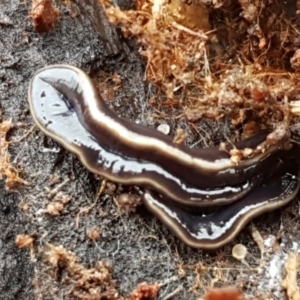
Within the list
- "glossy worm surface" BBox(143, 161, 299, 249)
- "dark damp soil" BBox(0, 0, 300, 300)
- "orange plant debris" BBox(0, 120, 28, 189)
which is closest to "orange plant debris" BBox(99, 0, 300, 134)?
"dark damp soil" BBox(0, 0, 300, 300)

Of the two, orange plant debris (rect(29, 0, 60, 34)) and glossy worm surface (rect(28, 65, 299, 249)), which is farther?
orange plant debris (rect(29, 0, 60, 34))

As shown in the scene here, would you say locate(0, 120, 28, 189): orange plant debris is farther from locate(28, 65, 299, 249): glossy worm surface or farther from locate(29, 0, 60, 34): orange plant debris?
locate(29, 0, 60, 34): orange plant debris

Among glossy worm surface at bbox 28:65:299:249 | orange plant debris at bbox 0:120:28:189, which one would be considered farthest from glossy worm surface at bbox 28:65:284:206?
orange plant debris at bbox 0:120:28:189

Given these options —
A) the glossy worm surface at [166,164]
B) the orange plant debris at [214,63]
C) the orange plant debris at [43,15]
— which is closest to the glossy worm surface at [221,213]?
the glossy worm surface at [166,164]

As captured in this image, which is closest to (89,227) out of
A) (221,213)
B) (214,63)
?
(221,213)

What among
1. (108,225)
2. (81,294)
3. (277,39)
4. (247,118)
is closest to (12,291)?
(81,294)

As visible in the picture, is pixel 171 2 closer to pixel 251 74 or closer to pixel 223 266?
pixel 251 74

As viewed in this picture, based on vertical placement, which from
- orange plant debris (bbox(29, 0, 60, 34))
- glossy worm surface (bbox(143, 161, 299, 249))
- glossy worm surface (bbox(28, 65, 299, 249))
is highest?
orange plant debris (bbox(29, 0, 60, 34))

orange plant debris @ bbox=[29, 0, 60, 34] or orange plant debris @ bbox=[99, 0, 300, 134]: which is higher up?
orange plant debris @ bbox=[29, 0, 60, 34]
